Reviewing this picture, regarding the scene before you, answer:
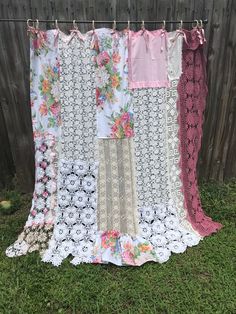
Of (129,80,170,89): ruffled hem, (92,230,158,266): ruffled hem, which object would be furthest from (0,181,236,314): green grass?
(129,80,170,89): ruffled hem

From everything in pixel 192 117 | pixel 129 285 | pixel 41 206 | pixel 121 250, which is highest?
pixel 192 117

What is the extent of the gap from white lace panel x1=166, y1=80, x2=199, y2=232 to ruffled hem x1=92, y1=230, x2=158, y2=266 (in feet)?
1.32

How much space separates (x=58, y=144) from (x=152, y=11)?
1.22m

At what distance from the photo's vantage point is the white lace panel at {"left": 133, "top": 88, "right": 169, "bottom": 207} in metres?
2.65

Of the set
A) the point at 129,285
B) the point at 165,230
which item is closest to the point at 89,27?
the point at 165,230

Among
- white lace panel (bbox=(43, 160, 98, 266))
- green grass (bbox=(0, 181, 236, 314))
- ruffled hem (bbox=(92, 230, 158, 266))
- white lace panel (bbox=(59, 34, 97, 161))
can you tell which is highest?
white lace panel (bbox=(59, 34, 97, 161))

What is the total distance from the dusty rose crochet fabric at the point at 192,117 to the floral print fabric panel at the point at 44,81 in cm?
93

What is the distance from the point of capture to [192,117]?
2.79 meters

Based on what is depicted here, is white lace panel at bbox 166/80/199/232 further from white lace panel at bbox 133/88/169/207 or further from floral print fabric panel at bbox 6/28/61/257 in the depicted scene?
floral print fabric panel at bbox 6/28/61/257

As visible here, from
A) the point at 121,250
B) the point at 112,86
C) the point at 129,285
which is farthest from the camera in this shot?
the point at 121,250

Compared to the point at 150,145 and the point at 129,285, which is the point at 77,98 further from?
the point at 129,285

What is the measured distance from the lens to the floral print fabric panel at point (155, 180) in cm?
266

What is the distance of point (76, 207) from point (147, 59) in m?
1.24

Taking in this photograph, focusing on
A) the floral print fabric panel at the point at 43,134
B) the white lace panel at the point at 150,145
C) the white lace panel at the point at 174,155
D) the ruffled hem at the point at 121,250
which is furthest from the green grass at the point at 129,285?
the white lace panel at the point at 150,145
